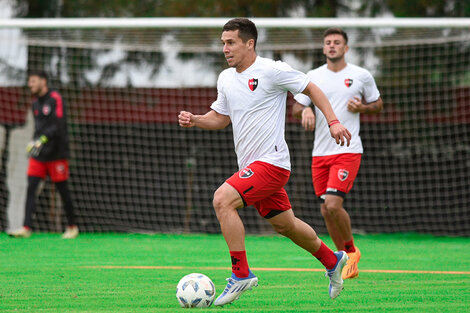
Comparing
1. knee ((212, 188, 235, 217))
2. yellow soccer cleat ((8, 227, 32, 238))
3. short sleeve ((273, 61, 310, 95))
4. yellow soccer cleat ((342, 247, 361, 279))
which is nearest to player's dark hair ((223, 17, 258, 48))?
short sleeve ((273, 61, 310, 95))

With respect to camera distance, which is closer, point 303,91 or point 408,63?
point 303,91

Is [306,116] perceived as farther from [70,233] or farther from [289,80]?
[70,233]

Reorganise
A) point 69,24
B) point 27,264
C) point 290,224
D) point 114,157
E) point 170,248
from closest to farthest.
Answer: point 290,224, point 27,264, point 170,248, point 69,24, point 114,157

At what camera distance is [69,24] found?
11914mm

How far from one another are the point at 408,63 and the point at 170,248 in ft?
18.6

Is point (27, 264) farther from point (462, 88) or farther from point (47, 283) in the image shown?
point (462, 88)

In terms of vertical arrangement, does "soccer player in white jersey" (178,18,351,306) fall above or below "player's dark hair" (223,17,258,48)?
below

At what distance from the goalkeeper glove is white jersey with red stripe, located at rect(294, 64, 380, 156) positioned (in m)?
5.14

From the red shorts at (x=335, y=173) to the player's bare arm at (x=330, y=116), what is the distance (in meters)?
1.93

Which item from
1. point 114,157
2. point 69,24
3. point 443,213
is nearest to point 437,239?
point 443,213

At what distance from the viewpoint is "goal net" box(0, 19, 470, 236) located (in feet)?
43.0

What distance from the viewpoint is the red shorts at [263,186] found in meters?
5.32

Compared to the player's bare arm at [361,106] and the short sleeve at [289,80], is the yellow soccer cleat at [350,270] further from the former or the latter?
the short sleeve at [289,80]

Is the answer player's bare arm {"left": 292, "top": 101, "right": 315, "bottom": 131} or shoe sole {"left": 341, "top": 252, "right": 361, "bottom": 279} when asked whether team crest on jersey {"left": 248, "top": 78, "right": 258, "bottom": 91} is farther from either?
shoe sole {"left": 341, "top": 252, "right": 361, "bottom": 279}
